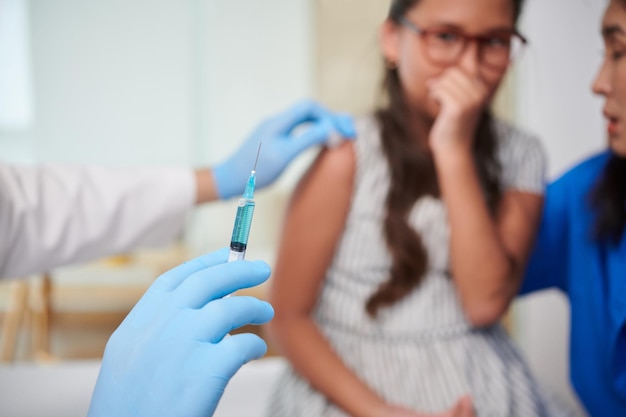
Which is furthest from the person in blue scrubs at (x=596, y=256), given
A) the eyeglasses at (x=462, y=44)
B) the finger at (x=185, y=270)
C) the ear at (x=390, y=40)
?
the finger at (x=185, y=270)

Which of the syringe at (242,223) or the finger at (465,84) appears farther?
the finger at (465,84)

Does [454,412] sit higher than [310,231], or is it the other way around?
[310,231]

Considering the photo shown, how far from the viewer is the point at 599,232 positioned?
2.36ft

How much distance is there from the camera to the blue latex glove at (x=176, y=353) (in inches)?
13.5

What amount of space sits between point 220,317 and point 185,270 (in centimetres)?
4

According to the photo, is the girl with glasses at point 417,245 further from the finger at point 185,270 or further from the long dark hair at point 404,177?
the finger at point 185,270

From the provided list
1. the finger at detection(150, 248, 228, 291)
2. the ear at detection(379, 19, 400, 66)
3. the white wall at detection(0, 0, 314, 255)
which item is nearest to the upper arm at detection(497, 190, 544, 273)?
the ear at detection(379, 19, 400, 66)

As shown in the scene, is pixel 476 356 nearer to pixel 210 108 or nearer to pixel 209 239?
pixel 209 239

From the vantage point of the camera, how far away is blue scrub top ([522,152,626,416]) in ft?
2.22

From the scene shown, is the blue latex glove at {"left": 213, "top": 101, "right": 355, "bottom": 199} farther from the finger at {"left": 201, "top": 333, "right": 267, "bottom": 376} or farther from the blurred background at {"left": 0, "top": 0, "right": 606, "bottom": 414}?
the blurred background at {"left": 0, "top": 0, "right": 606, "bottom": 414}

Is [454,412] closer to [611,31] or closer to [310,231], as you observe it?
[310,231]

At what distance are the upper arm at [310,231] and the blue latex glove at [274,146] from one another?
39 millimetres

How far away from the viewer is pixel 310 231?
708 mm

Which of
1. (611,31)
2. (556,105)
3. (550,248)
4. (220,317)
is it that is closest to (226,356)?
(220,317)
